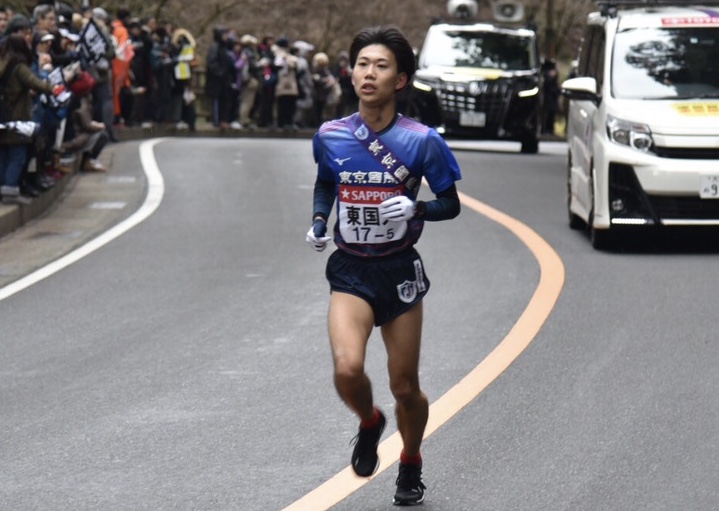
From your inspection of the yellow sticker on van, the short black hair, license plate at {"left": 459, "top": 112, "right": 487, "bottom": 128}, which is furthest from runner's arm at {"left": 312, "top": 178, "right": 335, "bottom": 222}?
license plate at {"left": 459, "top": 112, "right": 487, "bottom": 128}

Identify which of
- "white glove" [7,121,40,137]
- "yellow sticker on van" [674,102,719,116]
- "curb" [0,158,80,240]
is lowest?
"curb" [0,158,80,240]

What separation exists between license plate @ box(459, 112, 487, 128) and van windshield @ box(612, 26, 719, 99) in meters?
11.8

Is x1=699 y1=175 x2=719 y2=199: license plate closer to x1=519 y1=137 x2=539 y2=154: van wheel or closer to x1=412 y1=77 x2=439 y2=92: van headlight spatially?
x1=412 y1=77 x2=439 y2=92: van headlight

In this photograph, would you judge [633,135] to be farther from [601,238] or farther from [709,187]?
[601,238]

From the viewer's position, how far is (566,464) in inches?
266

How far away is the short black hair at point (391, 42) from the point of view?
5879 mm

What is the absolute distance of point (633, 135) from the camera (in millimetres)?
13672

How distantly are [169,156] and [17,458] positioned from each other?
17.2 meters

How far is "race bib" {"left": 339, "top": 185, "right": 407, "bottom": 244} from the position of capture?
5961 millimetres

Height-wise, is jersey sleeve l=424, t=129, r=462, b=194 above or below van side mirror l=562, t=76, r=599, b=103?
above

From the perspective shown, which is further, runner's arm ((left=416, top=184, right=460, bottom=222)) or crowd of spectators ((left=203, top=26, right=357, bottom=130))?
crowd of spectators ((left=203, top=26, right=357, bottom=130))

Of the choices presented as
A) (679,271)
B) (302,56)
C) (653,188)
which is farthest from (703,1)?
(302,56)

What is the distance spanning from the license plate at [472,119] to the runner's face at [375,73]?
20.9 meters

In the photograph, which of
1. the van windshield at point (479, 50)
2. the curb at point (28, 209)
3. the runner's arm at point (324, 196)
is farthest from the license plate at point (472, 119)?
the runner's arm at point (324, 196)
